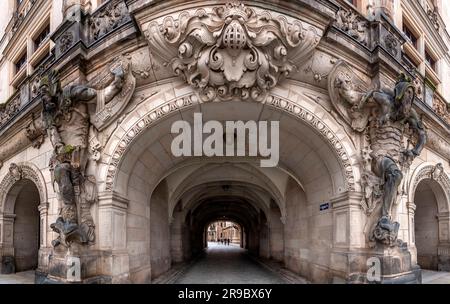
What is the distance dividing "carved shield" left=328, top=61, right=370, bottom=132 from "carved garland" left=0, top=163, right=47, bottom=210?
24.2 ft

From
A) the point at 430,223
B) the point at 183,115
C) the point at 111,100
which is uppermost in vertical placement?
the point at 111,100

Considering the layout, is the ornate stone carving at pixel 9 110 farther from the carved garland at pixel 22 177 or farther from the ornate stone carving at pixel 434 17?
the ornate stone carving at pixel 434 17

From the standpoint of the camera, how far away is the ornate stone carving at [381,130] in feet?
24.4

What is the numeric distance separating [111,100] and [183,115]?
1527 mm

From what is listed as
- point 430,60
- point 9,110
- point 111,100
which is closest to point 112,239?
point 111,100

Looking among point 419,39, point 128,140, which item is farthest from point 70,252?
point 419,39

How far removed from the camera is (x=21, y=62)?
14.3m

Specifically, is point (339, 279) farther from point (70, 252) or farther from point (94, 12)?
point (94, 12)

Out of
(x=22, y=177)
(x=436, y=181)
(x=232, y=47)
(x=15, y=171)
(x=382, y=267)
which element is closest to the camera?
(x=232, y=47)

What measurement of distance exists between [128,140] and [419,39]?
10633mm

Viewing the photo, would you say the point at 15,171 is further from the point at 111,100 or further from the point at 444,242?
the point at 444,242

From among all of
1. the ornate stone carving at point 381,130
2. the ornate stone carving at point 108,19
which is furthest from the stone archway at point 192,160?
the ornate stone carving at point 108,19

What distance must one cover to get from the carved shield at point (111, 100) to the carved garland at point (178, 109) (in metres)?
0.49

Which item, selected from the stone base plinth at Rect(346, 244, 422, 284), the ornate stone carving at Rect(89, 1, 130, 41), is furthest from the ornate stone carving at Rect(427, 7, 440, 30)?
the ornate stone carving at Rect(89, 1, 130, 41)
